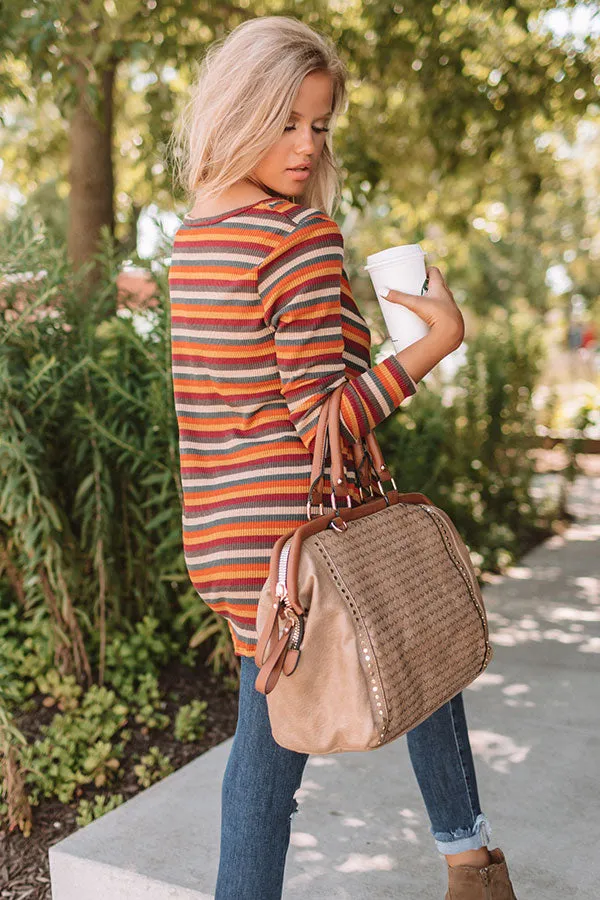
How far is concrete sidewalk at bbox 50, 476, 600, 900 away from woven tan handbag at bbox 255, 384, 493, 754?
0.92 m

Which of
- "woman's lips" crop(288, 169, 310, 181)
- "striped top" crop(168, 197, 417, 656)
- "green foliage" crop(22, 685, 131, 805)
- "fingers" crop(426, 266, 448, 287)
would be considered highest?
"woman's lips" crop(288, 169, 310, 181)

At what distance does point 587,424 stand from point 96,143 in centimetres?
384

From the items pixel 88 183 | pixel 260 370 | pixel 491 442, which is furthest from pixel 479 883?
pixel 491 442

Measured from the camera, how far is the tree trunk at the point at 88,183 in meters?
4.66

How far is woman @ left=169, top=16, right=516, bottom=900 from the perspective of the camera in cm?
159

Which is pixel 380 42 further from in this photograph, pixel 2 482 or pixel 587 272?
pixel 587 272

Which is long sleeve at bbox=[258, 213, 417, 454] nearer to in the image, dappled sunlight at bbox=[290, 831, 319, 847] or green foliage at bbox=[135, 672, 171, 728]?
dappled sunlight at bbox=[290, 831, 319, 847]

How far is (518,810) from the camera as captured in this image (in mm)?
2701

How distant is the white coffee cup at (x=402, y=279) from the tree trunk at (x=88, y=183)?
10.4ft

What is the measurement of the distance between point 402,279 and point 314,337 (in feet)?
0.80

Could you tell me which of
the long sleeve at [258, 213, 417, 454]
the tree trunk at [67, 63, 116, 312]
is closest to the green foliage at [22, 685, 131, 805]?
the long sleeve at [258, 213, 417, 454]

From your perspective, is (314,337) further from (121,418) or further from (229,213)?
(121,418)

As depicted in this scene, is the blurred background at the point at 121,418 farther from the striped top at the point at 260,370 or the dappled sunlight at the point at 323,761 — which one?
the striped top at the point at 260,370

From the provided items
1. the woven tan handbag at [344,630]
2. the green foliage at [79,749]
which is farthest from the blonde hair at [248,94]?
the green foliage at [79,749]
